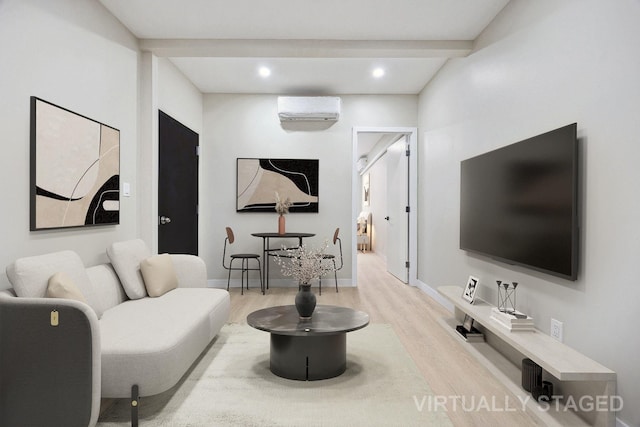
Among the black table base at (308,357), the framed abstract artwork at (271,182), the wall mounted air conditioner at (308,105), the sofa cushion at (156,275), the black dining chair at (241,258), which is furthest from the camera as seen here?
the framed abstract artwork at (271,182)

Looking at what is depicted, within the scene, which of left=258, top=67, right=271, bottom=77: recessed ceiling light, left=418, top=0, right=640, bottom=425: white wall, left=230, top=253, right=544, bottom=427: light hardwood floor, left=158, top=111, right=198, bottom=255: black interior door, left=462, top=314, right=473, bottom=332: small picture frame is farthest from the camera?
left=258, top=67, right=271, bottom=77: recessed ceiling light

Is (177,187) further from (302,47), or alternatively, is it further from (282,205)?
(302,47)

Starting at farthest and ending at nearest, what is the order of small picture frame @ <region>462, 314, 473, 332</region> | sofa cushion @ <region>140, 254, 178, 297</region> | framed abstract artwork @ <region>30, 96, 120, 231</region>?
small picture frame @ <region>462, 314, 473, 332</region>
sofa cushion @ <region>140, 254, 178, 297</region>
framed abstract artwork @ <region>30, 96, 120, 231</region>

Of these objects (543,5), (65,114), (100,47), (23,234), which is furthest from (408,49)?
(23,234)

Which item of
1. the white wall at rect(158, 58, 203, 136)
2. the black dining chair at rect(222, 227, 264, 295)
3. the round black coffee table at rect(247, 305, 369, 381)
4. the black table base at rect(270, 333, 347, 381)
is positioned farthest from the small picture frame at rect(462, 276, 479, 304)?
the white wall at rect(158, 58, 203, 136)

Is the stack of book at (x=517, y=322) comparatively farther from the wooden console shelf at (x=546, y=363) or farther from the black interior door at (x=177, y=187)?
the black interior door at (x=177, y=187)

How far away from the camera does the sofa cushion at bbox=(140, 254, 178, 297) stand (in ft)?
A: 10.1

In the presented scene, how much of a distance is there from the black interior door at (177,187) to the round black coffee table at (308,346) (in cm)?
211

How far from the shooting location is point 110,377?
1.95m

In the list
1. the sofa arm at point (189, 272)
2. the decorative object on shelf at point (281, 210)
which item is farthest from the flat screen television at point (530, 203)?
the decorative object on shelf at point (281, 210)

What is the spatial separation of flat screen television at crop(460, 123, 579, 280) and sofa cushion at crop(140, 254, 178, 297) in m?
2.65

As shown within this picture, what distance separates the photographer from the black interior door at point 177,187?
415 centimetres

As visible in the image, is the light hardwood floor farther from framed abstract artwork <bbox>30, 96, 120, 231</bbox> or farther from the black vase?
framed abstract artwork <bbox>30, 96, 120, 231</bbox>

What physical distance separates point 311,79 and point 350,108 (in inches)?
33.1
